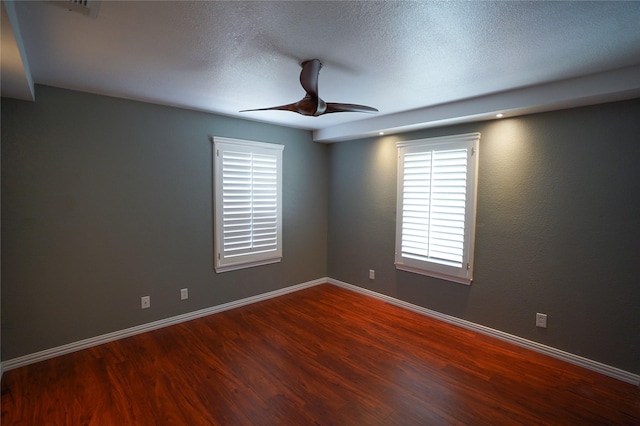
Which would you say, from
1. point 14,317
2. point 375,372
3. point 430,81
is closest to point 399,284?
point 375,372

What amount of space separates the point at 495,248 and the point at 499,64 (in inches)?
72.1

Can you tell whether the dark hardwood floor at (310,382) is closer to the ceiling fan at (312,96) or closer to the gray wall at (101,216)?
the gray wall at (101,216)

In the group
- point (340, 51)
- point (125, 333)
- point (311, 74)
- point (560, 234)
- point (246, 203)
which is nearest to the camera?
point (340, 51)

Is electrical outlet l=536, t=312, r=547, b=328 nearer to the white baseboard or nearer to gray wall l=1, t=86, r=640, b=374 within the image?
gray wall l=1, t=86, r=640, b=374

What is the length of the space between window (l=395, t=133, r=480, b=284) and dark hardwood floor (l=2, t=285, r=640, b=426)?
80 cm

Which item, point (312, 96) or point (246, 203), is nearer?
point (312, 96)

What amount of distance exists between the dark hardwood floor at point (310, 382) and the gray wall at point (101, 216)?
39 centimetres

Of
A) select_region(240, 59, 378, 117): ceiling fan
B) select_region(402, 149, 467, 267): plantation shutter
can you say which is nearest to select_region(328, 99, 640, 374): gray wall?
select_region(402, 149, 467, 267): plantation shutter

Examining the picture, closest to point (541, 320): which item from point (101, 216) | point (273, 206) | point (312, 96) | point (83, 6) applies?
point (312, 96)

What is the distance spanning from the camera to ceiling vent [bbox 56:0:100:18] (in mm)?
1462

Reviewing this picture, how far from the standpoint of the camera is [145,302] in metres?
3.23

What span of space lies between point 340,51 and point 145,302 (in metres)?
3.11

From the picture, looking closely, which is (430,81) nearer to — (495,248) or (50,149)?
(495,248)

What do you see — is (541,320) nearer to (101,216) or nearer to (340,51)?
(340,51)
